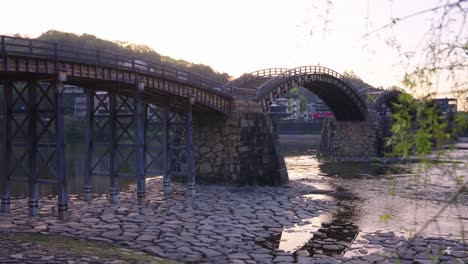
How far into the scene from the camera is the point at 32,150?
1600 centimetres

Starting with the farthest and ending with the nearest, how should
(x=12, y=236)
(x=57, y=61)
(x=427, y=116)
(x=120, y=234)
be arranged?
(x=57, y=61) → (x=120, y=234) → (x=12, y=236) → (x=427, y=116)

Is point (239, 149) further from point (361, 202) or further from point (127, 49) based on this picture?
point (127, 49)

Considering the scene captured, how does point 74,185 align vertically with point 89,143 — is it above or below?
below

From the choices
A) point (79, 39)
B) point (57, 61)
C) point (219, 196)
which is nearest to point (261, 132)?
point (219, 196)

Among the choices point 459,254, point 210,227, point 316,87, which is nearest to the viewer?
point 459,254

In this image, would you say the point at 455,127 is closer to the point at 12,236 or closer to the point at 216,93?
the point at 12,236

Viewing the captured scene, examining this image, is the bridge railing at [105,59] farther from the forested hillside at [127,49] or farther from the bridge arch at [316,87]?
the forested hillside at [127,49]

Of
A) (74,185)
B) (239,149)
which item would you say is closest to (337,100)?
(239,149)

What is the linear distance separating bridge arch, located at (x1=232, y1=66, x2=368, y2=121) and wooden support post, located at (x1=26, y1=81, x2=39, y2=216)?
14.6m

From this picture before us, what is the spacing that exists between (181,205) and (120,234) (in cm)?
555

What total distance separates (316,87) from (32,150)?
30.1m

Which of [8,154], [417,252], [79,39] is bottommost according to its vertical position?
[417,252]

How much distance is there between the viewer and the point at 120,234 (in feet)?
45.2

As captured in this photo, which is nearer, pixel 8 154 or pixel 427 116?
pixel 427 116
